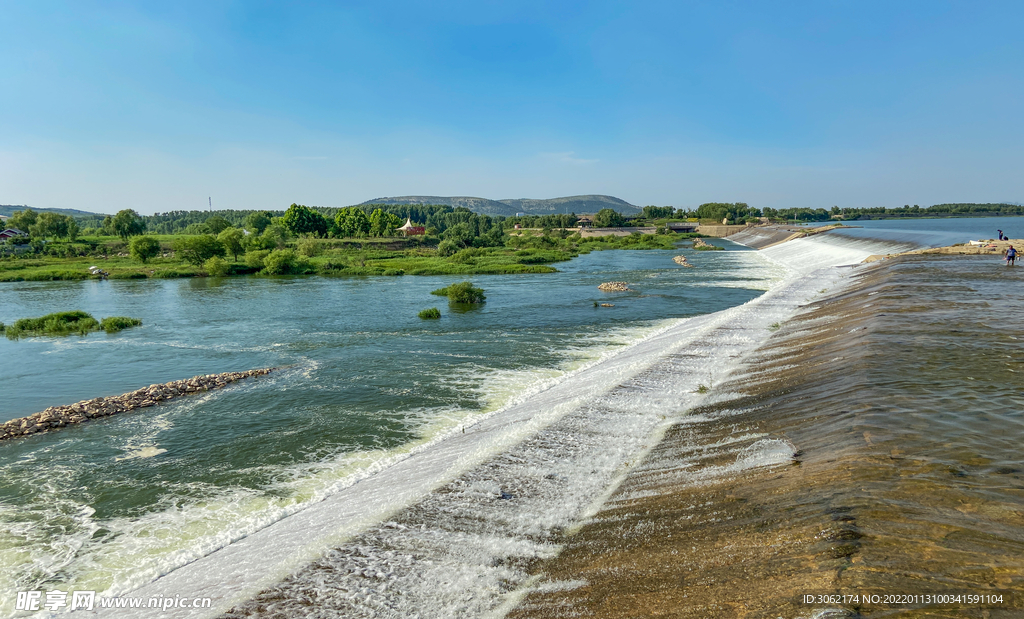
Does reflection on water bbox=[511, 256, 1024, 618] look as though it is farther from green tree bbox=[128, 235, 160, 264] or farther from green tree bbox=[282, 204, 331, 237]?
green tree bbox=[282, 204, 331, 237]

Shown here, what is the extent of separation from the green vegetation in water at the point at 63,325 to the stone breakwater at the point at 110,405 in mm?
15357

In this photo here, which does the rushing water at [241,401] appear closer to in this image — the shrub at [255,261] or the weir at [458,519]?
the weir at [458,519]

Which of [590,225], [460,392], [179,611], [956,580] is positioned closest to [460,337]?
[460,392]

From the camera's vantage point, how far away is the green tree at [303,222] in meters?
104

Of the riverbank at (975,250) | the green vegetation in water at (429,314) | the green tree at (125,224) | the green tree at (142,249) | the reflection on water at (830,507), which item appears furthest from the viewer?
the green tree at (125,224)

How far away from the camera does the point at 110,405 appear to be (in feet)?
50.3

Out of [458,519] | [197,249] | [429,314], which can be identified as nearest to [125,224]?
[197,249]

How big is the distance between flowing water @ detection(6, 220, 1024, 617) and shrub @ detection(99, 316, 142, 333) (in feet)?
14.4

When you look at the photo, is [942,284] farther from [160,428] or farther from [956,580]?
[160,428]

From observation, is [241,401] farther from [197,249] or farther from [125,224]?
[125,224]

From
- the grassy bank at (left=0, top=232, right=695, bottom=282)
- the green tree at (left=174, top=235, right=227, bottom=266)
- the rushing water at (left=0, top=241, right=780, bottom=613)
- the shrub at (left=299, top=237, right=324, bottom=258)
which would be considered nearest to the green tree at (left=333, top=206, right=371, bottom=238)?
the grassy bank at (left=0, top=232, right=695, bottom=282)

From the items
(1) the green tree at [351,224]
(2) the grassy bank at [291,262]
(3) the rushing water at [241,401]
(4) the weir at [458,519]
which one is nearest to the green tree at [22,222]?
(2) the grassy bank at [291,262]

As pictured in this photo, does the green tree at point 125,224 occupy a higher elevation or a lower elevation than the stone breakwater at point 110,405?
higher

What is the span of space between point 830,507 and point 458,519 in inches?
197
